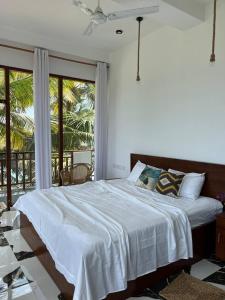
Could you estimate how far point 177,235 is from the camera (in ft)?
7.57

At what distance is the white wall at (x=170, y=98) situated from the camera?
3070 millimetres

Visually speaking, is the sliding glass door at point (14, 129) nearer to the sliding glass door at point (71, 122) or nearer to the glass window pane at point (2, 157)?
the glass window pane at point (2, 157)

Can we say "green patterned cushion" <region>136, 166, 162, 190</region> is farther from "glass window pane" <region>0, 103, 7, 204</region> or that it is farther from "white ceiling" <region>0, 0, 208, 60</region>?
"glass window pane" <region>0, 103, 7, 204</region>

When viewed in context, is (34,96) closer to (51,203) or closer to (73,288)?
(51,203)

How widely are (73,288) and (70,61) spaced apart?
3.95 meters

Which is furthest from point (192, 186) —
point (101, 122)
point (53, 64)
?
point (53, 64)

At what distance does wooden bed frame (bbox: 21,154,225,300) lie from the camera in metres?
2.04

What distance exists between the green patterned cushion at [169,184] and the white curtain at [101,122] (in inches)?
77.8

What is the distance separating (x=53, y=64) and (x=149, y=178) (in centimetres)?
276

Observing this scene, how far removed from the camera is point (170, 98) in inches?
145

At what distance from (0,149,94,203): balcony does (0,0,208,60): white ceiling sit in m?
1.98

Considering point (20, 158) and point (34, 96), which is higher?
point (34, 96)

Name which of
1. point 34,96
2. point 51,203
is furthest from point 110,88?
point 51,203

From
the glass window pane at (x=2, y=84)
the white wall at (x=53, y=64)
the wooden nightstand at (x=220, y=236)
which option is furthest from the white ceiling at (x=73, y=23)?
the wooden nightstand at (x=220, y=236)
